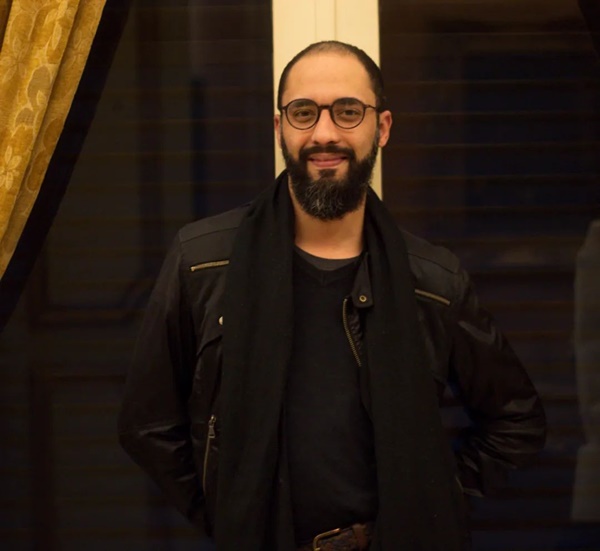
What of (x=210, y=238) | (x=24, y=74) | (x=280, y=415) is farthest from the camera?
(x=24, y=74)

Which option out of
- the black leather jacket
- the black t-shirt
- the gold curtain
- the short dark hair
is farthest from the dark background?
the black t-shirt

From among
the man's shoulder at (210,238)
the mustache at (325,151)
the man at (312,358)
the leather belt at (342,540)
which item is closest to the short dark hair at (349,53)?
the man at (312,358)

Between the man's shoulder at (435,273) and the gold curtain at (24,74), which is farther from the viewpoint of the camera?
the gold curtain at (24,74)

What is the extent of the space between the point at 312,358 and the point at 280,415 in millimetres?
126

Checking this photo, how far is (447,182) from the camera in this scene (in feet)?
7.50

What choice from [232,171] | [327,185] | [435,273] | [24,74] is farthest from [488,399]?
[24,74]

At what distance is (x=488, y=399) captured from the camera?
1.91 metres

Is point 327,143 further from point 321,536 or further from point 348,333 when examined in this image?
point 321,536

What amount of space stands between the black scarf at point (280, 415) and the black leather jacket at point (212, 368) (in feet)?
0.17

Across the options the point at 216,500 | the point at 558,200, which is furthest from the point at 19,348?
the point at 558,200

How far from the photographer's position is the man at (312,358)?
5.64 feet

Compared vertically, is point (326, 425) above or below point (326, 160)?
below

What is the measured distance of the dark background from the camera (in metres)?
2.27

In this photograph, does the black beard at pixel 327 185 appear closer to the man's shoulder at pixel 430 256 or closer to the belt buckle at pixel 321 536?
the man's shoulder at pixel 430 256
